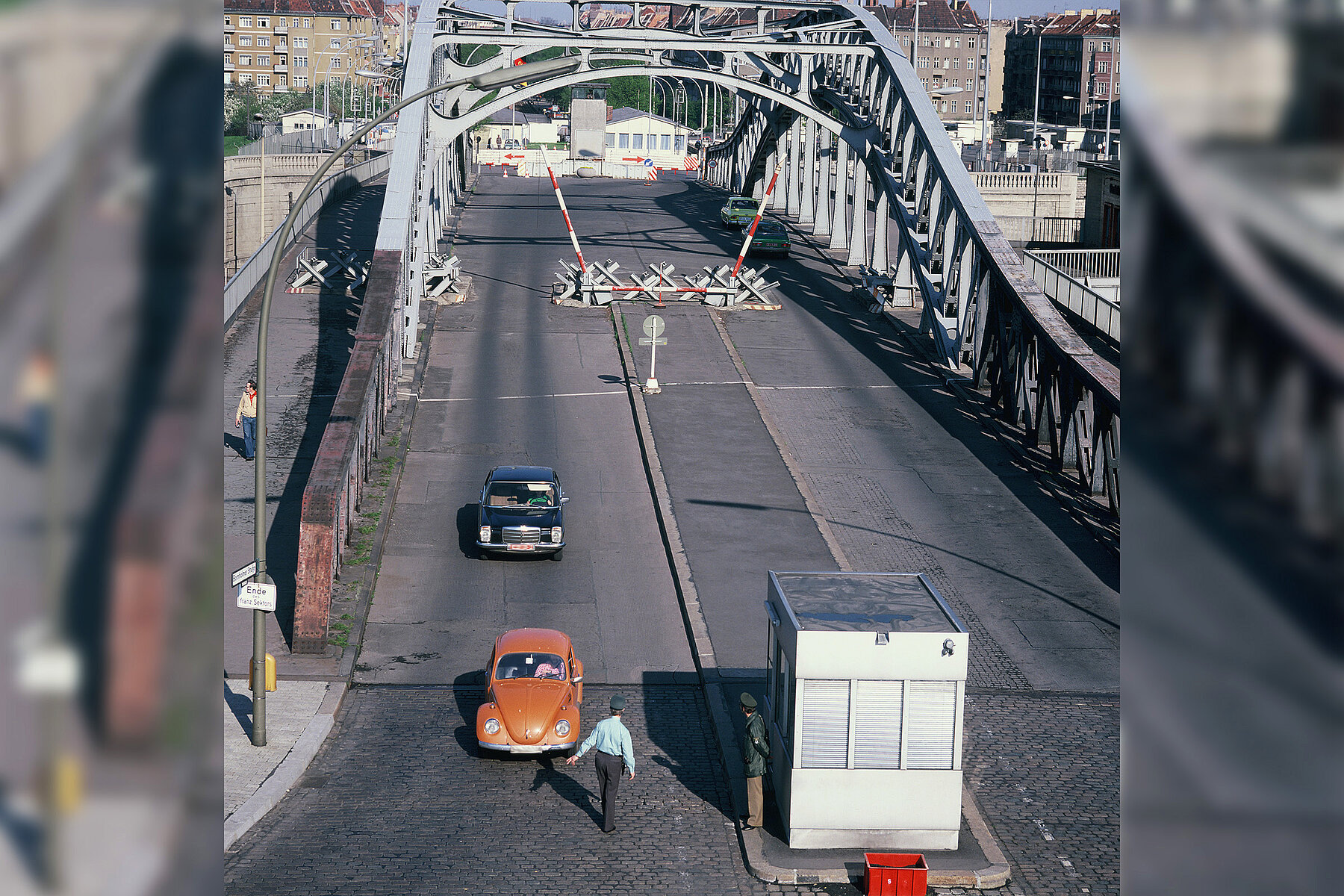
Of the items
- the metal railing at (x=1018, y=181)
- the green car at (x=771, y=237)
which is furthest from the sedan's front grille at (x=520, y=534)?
the metal railing at (x=1018, y=181)

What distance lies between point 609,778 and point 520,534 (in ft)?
34.1

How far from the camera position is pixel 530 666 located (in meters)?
19.6

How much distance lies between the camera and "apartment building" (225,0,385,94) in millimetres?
184875

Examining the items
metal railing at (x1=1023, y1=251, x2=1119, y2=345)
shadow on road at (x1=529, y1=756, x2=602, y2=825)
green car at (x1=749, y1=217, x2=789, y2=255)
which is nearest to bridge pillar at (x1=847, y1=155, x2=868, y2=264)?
green car at (x1=749, y1=217, x2=789, y2=255)

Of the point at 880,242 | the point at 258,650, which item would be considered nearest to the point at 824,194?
the point at 880,242

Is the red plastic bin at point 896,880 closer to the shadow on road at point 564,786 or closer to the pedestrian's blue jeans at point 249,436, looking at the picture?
the shadow on road at point 564,786

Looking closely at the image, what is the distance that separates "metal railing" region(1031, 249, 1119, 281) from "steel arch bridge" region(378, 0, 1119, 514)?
24.4ft

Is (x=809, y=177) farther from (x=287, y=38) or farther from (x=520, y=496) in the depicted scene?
(x=287, y=38)

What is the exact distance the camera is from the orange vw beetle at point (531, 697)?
18766 mm
